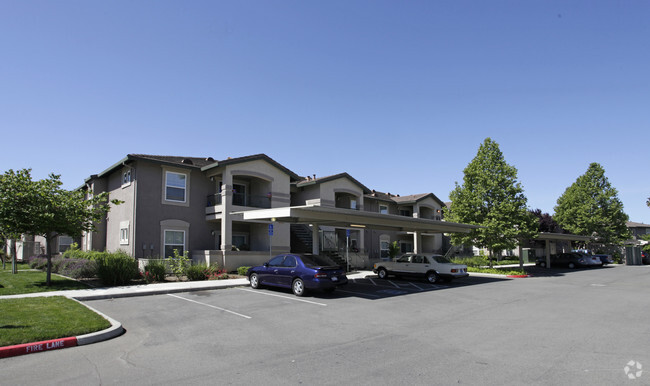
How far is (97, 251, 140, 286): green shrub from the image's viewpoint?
16.2 meters

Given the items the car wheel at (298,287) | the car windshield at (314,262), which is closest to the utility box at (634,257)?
the car windshield at (314,262)

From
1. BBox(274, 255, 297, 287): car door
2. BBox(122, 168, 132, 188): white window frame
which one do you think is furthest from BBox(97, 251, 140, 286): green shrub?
BBox(122, 168, 132, 188): white window frame

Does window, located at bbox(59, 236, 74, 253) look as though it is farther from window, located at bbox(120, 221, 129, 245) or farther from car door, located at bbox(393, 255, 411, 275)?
car door, located at bbox(393, 255, 411, 275)

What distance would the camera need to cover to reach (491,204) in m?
28.7

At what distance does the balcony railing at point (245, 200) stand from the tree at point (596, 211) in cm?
3894

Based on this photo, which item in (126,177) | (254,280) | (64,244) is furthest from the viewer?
(64,244)

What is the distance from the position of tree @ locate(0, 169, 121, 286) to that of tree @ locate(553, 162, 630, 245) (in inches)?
1937

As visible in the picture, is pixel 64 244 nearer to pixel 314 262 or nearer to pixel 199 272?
pixel 199 272

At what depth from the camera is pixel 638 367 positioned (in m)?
6.10

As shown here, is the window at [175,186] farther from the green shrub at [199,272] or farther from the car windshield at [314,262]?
the car windshield at [314,262]

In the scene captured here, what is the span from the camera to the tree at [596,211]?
45.3 m

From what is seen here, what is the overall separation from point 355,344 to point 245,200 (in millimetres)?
17795

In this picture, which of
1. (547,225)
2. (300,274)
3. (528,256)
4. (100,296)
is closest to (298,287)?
(300,274)

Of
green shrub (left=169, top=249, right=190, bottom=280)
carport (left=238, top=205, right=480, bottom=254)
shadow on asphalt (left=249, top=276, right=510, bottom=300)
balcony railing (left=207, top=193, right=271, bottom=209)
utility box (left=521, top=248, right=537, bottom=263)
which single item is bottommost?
utility box (left=521, top=248, right=537, bottom=263)
